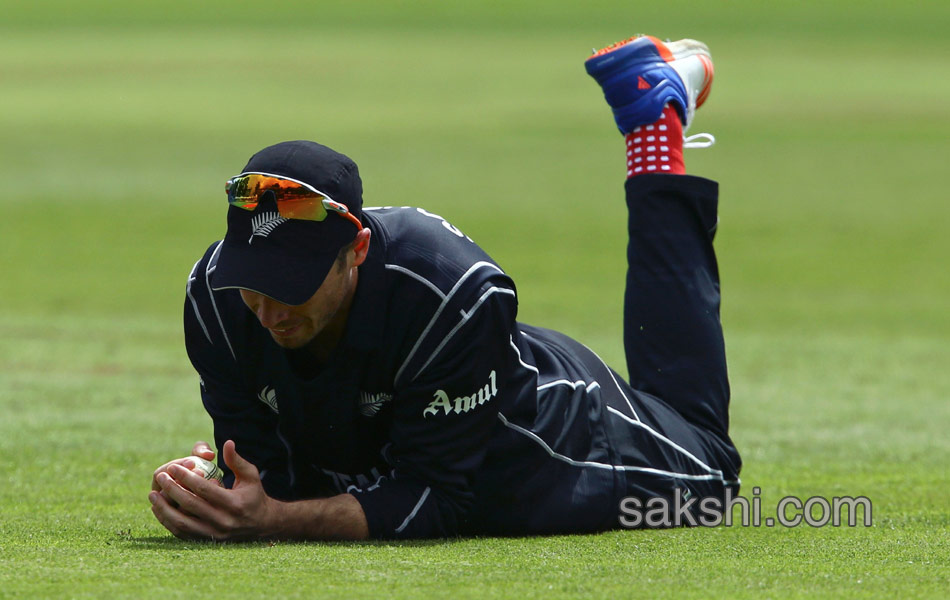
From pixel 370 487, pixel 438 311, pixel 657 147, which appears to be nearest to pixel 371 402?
pixel 370 487

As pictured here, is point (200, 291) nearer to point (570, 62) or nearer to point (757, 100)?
point (757, 100)

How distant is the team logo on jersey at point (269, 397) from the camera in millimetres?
3289

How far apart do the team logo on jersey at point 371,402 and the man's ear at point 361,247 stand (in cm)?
36

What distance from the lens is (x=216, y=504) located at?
3098mm

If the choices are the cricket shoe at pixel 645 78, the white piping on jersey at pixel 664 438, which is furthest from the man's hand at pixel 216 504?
the cricket shoe at pixel 645 78

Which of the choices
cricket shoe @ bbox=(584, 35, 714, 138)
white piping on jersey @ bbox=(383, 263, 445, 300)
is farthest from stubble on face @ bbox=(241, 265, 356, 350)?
cricket shoe @ bbox=(584, 35, 714, 138)

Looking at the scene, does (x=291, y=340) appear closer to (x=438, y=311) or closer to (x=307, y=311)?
(x=307, y=311)

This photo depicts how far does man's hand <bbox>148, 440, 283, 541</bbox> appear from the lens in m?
3.08

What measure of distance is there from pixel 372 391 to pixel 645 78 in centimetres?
176

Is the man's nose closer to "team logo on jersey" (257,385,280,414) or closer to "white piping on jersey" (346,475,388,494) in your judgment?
"team logo on jersey" (257,385,280,414)

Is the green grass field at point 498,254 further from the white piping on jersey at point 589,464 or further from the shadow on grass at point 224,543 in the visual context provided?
the white piping on jersey at point 589,464

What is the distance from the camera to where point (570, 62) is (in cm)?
3581

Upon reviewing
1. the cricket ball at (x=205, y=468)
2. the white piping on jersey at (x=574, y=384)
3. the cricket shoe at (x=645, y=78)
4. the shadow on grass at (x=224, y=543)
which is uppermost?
the cricket shoe at (x=645, y=78)

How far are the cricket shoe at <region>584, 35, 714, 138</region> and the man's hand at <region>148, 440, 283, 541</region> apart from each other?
6.66 feet
